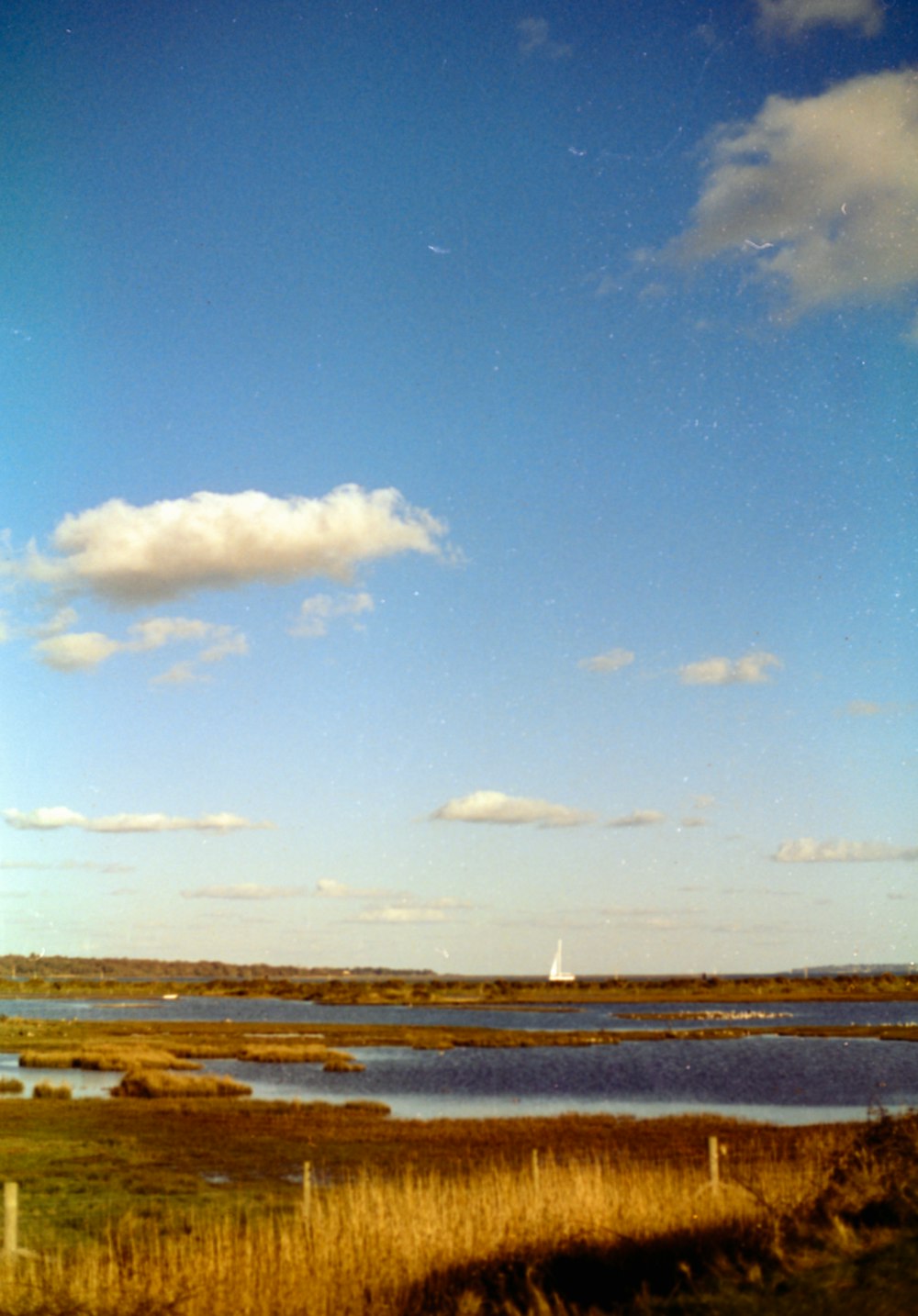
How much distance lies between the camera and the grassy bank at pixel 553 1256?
38.5 ft

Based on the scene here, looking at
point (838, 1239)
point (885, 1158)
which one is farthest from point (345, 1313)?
point (885, 1158)

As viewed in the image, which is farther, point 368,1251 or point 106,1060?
point 106,1060

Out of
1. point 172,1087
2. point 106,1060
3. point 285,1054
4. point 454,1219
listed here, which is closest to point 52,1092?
point 172,1087

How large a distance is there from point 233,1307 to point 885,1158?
25.8 feet

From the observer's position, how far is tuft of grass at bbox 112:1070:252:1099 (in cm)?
4709

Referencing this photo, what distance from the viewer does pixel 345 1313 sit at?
12812 millimetres

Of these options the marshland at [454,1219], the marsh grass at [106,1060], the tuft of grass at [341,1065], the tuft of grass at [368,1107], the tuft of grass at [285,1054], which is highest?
the marshland at [454,1219]

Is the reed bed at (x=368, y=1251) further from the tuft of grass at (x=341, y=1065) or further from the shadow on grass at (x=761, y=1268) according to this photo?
the tuft of grass at (x=341, y=1065)

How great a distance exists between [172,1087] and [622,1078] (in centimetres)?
2071

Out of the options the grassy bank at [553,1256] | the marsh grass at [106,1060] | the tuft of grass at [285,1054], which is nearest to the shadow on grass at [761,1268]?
the grassy bank at [553,1256]

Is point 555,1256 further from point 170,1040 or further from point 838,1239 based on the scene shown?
point 170,1040

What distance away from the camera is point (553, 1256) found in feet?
47.4

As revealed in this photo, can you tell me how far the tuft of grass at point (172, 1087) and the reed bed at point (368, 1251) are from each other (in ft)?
101

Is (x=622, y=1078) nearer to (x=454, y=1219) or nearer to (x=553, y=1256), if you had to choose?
(x=454, y=1219)
